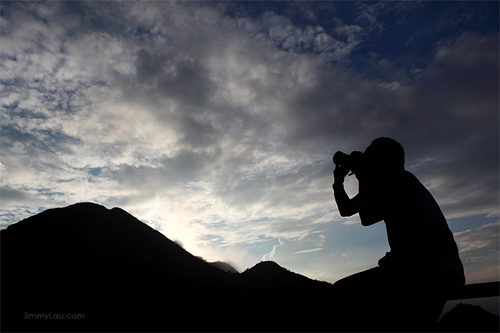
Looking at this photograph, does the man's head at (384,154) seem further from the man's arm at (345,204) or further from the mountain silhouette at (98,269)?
the mountain silhouette at (98,269)

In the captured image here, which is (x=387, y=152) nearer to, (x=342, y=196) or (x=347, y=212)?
(x=342, y=196)

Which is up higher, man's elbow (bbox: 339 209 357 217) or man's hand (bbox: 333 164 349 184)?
man's hand (bbox: 333 164 349 184)

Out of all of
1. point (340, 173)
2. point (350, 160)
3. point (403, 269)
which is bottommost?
point (403, 269)

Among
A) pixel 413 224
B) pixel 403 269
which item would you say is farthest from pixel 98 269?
pixel 413 224

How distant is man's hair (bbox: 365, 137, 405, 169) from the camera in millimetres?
2537

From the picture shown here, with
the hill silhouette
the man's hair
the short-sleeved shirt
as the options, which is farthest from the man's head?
the hill silhouette

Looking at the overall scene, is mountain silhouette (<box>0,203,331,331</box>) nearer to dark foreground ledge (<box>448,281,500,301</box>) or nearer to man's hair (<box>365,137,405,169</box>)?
man's hair (<box>365,137,405,169</box>)

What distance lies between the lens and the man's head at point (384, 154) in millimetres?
2537

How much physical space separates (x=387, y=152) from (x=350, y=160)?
1.33 feet

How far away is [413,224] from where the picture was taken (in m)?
2.01

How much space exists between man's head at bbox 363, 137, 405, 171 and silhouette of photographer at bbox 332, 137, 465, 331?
39 centimetres

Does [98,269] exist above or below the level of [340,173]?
above

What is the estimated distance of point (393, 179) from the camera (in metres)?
2.15

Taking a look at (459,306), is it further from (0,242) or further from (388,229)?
(0,242)
